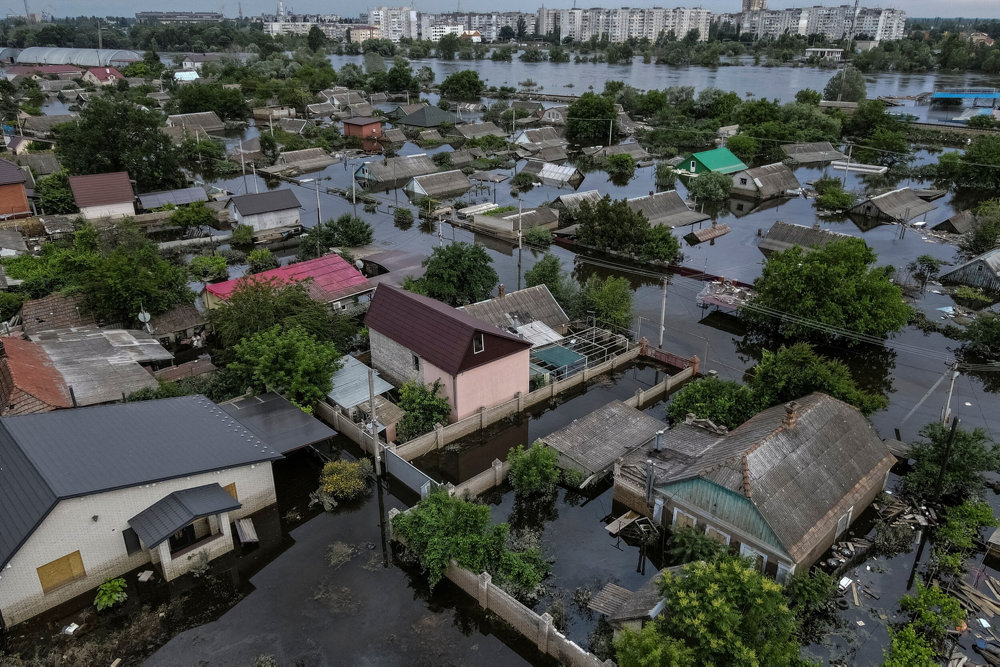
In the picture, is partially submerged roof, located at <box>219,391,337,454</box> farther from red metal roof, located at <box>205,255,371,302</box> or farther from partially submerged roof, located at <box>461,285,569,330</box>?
red metal roof, located at <box>205,255,371,302</box>

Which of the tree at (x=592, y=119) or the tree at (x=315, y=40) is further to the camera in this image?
the tree at (x=315, y=40)

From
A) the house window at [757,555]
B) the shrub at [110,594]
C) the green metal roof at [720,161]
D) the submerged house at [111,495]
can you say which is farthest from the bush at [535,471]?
the green metal roof at [720,161]

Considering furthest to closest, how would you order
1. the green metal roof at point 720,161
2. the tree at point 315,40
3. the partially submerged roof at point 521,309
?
1. the tree at point 315,40
2. the green metal roof at point 720,161
3. the partially submerged roof at point 521,309

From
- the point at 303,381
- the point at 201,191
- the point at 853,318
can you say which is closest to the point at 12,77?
the point at 201,191

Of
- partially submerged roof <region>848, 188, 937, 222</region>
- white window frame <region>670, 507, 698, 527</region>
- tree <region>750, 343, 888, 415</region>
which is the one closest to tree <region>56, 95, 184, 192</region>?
tree <region>750, 343, 888, 415</region>

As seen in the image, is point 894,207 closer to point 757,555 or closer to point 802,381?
point 802,381

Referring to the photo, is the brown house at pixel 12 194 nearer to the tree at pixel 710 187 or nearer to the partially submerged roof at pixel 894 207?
the tree at pixel 710 187
